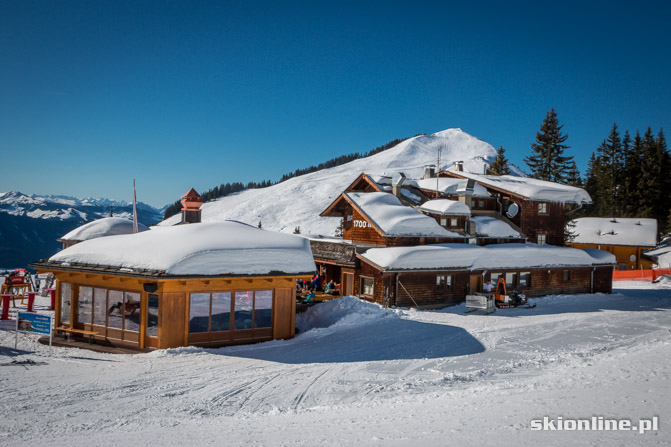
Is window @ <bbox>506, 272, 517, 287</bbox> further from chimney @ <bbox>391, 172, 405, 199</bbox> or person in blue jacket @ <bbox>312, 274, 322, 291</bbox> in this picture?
person in blue jacket @ <bbox>312, 274, 322, 291</bbox>

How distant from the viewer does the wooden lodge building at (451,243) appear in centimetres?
2373

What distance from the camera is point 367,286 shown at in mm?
24219

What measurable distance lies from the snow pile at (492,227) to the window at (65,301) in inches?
855

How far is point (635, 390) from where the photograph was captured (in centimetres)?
1008

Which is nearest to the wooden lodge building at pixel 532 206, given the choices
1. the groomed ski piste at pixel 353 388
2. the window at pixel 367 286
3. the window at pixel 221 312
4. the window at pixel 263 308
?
the window at pixel 367 286

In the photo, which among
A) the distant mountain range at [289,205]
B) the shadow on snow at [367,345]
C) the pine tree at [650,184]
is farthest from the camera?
the distant mountain range at [289,205]

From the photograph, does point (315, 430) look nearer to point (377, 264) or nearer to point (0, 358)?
point (0, 358)

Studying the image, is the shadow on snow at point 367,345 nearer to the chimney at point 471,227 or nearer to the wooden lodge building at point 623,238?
the chimney at point 471,227

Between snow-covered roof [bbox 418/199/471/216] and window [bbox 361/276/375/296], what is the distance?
21.1 ft

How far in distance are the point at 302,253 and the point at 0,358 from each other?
9068 mm

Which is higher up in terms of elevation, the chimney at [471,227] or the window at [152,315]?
the chimney at [471,227]

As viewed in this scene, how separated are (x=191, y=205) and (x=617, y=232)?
47.1 metres

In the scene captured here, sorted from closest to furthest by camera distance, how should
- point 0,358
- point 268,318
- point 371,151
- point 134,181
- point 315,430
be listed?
1. point 315,430
2. point 0,358
3. point 268,318
4. point 134,181
5. point 371,151

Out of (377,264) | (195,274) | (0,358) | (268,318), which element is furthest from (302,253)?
(0,358)
